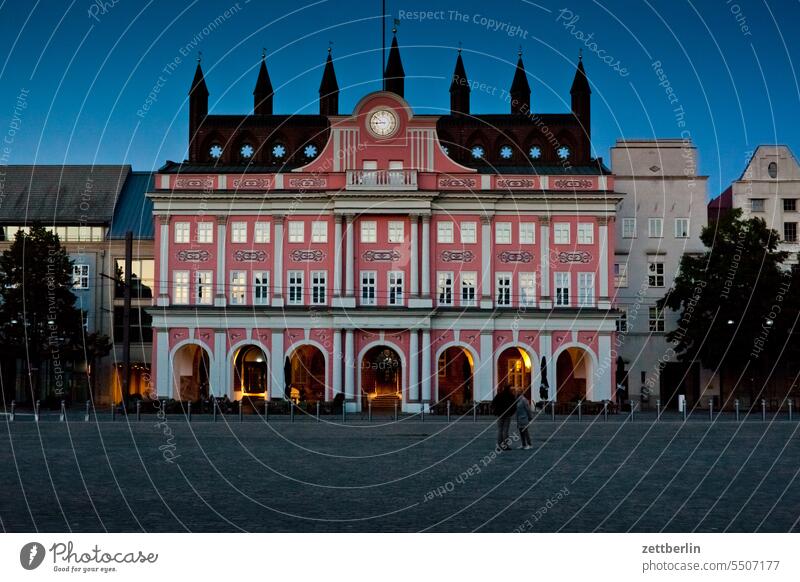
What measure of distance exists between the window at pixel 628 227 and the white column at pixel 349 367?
20.9 metres

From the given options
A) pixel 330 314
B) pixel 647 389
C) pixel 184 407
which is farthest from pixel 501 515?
pixel 647 389

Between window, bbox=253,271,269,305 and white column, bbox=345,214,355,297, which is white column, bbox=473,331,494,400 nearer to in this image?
white column, bbox=345,214,355,297

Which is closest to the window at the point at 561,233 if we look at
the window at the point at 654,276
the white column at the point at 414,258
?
the window at the point at 654,276

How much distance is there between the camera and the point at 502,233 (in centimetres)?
6981

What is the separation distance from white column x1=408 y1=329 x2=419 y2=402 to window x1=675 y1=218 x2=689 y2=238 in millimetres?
20506

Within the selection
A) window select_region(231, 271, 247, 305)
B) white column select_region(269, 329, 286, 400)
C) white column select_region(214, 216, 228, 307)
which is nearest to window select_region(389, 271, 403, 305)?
white column select_region(269, 329, 286, 400)

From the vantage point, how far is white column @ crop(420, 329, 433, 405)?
67.2 meters

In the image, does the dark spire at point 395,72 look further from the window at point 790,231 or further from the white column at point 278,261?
the window at point 790,231

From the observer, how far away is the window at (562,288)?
227ft

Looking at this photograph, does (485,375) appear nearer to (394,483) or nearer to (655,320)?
(655,320)

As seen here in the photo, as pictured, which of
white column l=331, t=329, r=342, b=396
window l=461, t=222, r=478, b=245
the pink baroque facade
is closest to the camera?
white column l=331, t=329, r=342, b=396

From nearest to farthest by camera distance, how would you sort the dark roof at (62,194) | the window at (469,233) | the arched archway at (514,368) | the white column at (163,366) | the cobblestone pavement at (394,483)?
the cobblestone pavement at (394,483)
the white column at (163,366)
the window at (469,233)
the arched archway at (514,368)
the dark roof at (62,194)

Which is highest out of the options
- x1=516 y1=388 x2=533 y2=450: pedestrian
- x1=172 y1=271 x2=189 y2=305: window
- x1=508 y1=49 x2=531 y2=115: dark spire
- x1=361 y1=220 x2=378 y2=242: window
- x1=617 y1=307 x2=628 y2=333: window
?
x1=508 y1=49 x2=531 y2=115: dark spire

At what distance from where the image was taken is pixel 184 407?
202ft
